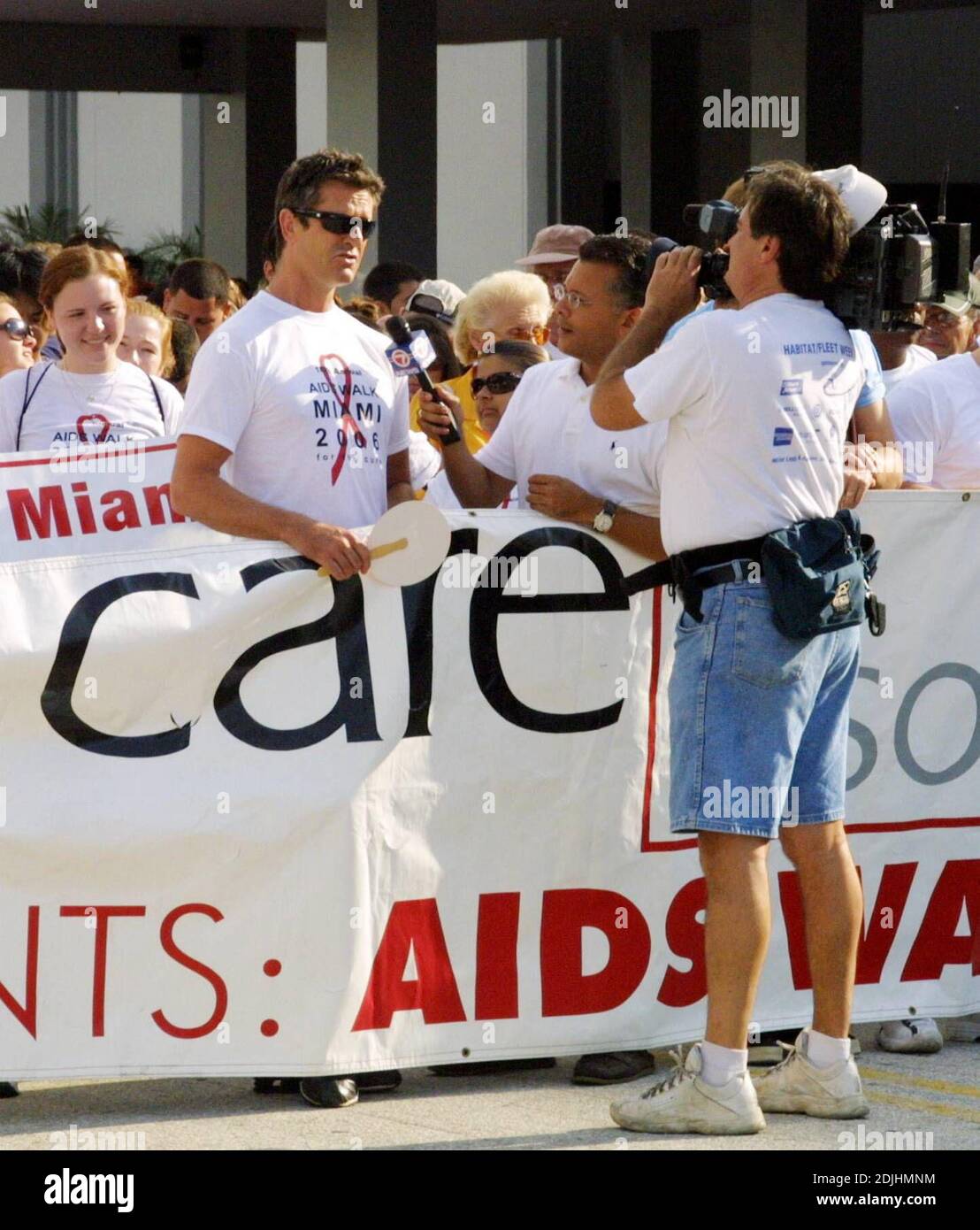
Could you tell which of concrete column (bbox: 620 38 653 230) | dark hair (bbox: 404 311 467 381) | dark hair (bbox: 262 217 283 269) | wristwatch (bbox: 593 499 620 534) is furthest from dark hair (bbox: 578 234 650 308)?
concrete column (bbox: 620 38 653 230)

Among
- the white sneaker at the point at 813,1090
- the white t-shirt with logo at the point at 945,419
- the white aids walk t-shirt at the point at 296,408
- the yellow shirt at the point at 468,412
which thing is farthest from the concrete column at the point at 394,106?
the white sneaker at the point at 813,1090

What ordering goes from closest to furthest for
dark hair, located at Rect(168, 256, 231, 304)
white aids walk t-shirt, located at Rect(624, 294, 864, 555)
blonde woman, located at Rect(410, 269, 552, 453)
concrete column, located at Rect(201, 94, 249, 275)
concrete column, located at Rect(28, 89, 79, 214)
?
white aids walk t-shirt, located at Rect(624, 294, 864, 555), blonde woman, located at Rect(410, 269, 552, 453), dark hair, located at Rect(168, 256, 231, 304), concrete column, located at Rect(201, 94, 249, 275), concrete column, located at Rect(28, 89, 79, 214)

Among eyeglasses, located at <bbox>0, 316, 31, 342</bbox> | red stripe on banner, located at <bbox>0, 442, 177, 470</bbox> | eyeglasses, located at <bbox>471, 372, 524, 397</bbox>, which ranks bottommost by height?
red stripe on banner, located at <bbox>0, 442, 177, 470</bbox>

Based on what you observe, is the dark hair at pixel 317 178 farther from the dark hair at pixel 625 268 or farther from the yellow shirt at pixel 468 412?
the yellow shirt at pixel 468 412

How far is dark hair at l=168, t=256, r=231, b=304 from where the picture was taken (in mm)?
8250

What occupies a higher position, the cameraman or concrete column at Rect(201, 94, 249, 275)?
concrete column at Rect(201, 94, 249, 275)

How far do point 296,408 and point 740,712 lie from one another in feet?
4.25

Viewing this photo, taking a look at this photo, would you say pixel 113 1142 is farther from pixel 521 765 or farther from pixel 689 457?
pixel 689 457

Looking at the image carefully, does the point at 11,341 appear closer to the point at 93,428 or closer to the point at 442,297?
the point at 93,428

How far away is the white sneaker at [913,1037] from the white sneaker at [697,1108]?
3.38 ft

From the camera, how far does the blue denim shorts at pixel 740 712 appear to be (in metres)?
4.33

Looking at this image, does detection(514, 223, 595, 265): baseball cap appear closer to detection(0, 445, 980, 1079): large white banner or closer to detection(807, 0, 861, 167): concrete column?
detection(0, 445, 980, 1079): large white banner

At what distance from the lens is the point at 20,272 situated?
802cm

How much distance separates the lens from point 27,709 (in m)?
4.58
